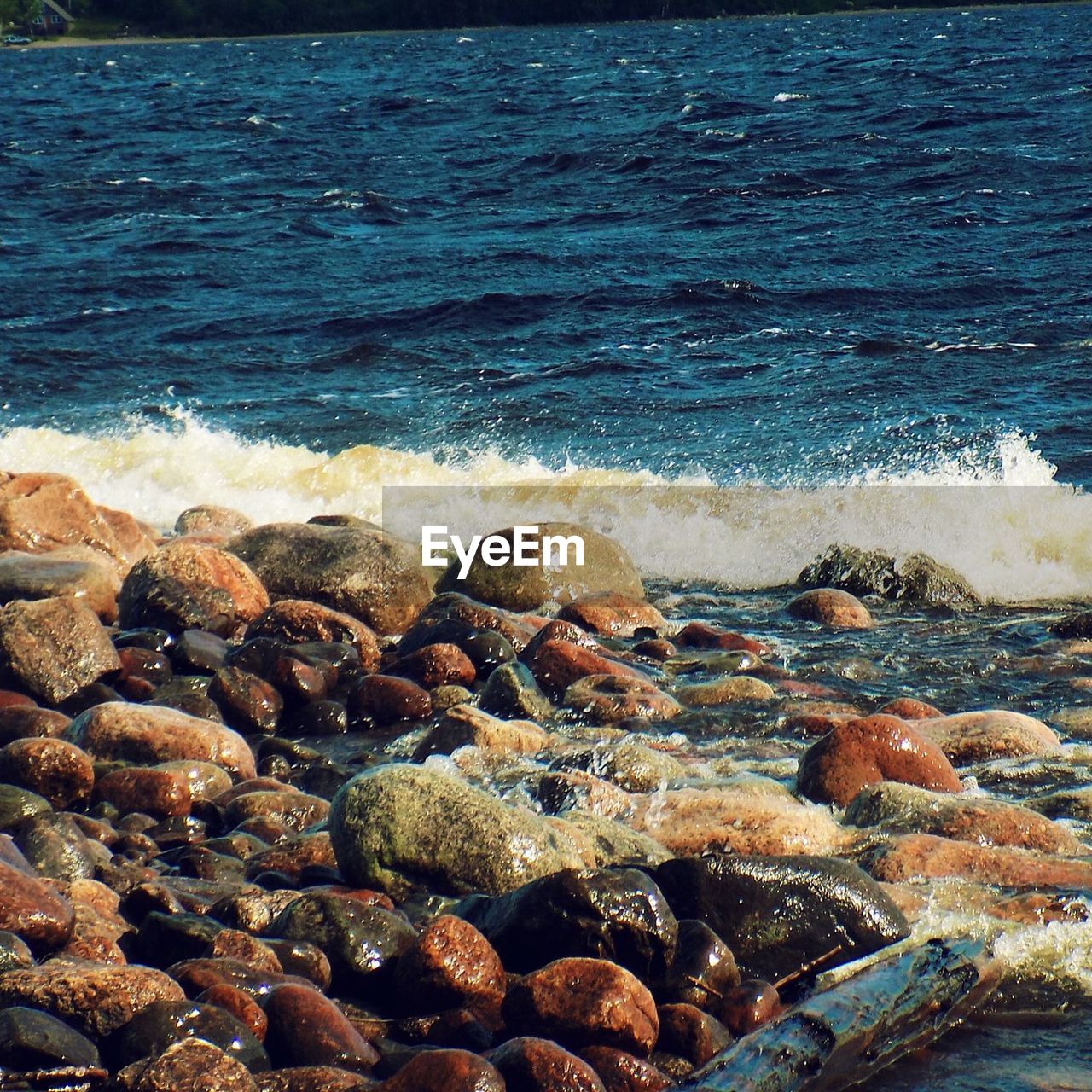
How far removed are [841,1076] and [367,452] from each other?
10.0 meters

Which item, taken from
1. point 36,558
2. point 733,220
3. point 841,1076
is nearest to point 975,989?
point 841,1076

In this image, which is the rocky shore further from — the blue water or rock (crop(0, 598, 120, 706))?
the blue water

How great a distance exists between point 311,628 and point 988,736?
379 cm

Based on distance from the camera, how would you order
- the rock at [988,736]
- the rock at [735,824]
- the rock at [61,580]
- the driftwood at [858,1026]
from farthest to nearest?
the rock at [61,580] → the rock at [988,736] → the rock at [735,824] → the driftwood at [858,1026]

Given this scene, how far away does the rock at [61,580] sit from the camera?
8.34 m

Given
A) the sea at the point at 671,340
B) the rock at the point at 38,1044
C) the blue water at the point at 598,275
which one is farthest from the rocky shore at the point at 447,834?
the blue water at the point at 598,275

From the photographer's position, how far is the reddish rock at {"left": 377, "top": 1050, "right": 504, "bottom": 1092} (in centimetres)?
370

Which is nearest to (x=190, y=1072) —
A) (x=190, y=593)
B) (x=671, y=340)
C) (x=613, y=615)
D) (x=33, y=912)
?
(x=33, y=912)

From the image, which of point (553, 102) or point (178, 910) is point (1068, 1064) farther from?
point (553, 102)

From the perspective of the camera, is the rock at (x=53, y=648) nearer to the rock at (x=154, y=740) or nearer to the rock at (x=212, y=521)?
the rock at (x=154, y=740)

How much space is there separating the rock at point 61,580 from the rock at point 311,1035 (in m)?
4.50

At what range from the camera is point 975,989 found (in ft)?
15.0

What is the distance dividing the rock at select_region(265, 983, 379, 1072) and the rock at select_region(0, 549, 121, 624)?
4.50 meters

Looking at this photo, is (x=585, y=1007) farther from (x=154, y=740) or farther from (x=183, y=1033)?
(x=154, y=740)
